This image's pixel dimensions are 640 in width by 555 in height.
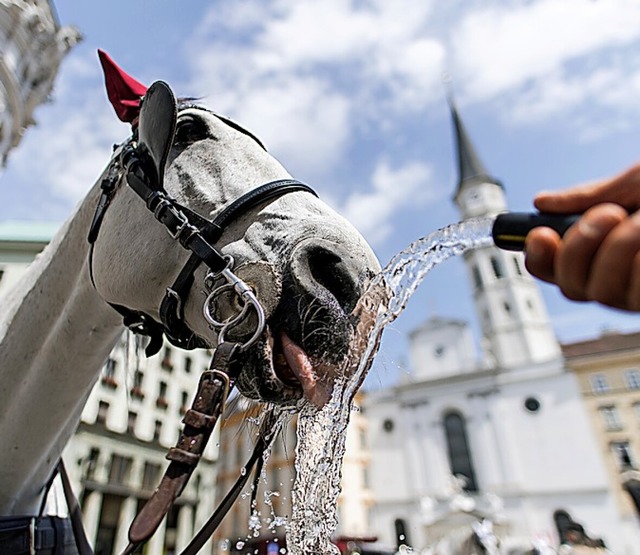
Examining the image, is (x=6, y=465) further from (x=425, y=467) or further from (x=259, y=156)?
(x=425, y=467)

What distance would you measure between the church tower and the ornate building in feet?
113

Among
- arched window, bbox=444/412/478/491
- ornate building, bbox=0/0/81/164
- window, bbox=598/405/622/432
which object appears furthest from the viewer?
arched window, bbox=444/412/478/491

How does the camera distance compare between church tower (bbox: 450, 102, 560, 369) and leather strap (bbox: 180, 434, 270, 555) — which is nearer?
leather strap (bbox: 180, 434, 270, 555)

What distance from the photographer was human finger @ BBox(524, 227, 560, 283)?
69 cm

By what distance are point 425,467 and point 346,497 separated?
750 cm

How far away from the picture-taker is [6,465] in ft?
5.90

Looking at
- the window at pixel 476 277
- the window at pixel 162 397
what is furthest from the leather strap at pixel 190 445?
the window at pixel 476 277

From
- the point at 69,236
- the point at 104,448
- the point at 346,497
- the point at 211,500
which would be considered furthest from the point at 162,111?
the point at 346,497

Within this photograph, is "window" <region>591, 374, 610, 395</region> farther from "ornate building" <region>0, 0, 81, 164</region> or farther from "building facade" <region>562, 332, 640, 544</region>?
"ornate building" <region>0, 0, 81, 164</region>

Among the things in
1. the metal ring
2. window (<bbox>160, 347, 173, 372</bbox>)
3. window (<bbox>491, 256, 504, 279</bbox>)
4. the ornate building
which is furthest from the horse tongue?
window (<bbox>491, 256, 504, 279</bbox>)

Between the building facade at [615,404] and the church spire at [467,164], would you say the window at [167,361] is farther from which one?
the church spire at [467,164]

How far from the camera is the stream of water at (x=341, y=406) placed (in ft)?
4.14

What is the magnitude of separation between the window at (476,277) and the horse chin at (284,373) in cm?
4528

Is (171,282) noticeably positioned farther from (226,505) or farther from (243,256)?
(226,505)
